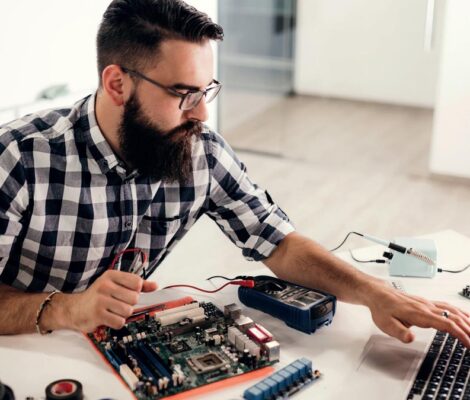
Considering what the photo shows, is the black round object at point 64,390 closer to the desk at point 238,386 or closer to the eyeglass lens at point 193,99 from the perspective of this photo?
the desk at point 238,386

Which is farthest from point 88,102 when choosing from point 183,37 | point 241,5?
point 241,5

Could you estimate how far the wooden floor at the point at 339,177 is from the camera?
3.51 m

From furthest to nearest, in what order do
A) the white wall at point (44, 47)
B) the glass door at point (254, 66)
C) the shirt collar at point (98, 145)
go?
1. the glass door at point (254, 66)
2. the white wall at point (44, 47)
3. the shirt collar at point (98, 145)

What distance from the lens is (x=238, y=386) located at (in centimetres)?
117

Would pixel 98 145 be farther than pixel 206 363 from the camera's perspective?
Yes

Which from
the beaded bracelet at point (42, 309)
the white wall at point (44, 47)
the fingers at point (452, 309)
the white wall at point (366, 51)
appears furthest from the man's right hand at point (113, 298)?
the white wall at point (366, 51)

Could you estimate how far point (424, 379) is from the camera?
1195mm

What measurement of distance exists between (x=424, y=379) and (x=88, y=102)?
0.93m

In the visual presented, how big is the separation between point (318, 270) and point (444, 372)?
399mm

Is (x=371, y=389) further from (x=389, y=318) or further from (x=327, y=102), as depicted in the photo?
(x=327, y=102)

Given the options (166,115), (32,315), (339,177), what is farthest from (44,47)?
(32,315)

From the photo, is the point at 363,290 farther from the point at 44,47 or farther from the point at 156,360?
the point at 44,47

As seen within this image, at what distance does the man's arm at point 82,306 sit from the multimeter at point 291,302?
0.29 m

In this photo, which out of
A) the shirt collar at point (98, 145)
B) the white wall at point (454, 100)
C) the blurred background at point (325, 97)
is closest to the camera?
the shirt collar at point (98, 145)
